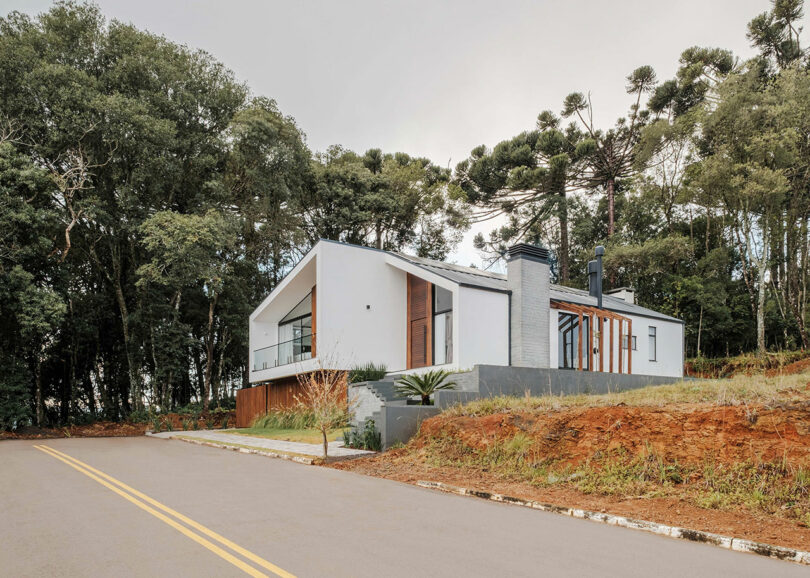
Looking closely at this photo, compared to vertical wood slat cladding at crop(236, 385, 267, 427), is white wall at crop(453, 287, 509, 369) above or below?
above

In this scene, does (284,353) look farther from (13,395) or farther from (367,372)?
(13,395)

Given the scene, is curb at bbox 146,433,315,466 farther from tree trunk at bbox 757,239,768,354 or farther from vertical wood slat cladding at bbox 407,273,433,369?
tree trunk at bbox 757,239,768,354

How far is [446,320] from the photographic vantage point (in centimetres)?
1953

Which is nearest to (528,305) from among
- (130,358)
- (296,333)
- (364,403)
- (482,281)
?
(482,281)

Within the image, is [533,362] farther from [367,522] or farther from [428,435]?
[367,522]

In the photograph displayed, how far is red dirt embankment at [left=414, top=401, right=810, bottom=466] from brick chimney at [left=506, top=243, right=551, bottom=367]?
25.1 feet

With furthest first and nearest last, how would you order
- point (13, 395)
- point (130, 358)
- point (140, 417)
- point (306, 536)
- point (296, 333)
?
point (130, 358) < point (140, 417) < point (296, 333) < point (13, 395) < point (306, 536)

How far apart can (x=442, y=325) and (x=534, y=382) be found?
471cm

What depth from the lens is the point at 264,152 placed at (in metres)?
28.1

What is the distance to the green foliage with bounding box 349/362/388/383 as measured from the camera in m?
18.9

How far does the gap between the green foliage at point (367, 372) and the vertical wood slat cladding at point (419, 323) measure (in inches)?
50.4

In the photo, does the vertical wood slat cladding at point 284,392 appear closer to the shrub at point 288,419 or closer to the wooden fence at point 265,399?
the wooden fence at point 265,399

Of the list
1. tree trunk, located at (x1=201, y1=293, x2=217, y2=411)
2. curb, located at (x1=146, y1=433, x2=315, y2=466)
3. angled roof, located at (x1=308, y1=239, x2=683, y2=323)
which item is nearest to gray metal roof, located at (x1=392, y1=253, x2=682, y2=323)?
angled roof, located at (x1=308, y1=239, x2=683, y2=323)

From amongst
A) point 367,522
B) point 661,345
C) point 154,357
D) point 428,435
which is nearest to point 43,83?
point 154,357
